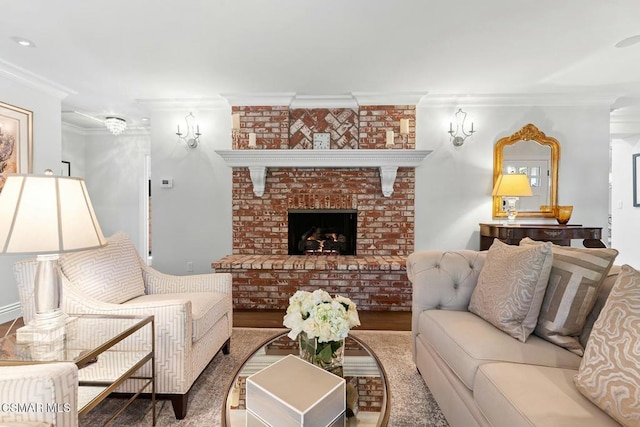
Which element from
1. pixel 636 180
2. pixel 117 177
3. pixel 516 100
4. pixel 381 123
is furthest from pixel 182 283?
pixel 636 180

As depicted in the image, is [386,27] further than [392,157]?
No

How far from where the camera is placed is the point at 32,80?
9.97 ft

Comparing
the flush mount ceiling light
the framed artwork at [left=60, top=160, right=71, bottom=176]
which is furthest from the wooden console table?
the framed artwork at [left=60, top=160, right=71, bottom=176]

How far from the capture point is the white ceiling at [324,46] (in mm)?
1985

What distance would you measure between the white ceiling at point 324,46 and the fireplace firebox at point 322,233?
146cm

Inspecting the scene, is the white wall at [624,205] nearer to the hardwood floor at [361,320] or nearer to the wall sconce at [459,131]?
the wall sconce at [459,131]

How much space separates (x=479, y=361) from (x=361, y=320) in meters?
1.75

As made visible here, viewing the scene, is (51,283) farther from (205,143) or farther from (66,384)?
(205,143)

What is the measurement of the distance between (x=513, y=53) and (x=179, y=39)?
8.90ft

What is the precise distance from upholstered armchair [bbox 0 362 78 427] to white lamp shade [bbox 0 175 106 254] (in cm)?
44

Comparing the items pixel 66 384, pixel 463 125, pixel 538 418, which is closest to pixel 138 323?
pixel 66 384

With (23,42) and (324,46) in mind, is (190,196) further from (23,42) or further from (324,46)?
(324,46)

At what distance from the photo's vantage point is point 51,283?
→ 1.20m

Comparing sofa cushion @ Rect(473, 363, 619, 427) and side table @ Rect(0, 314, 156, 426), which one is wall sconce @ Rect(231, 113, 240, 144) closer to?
side table @ Rect(0, 314, 156, 426)
